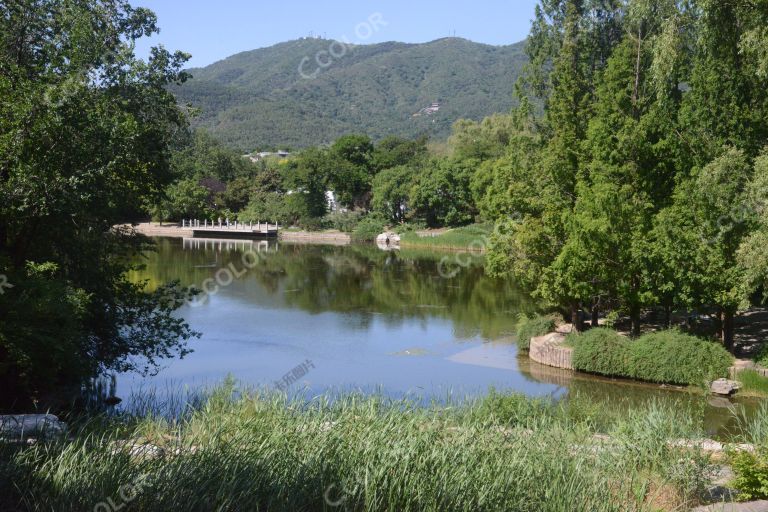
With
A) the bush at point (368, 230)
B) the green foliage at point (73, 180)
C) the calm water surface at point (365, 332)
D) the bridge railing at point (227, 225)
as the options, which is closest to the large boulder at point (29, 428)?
the green foliage at point (73, 180)

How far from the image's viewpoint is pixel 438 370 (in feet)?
63.0

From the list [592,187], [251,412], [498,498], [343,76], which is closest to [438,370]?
[592,187]

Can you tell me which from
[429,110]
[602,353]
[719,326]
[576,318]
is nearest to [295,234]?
[576,318]

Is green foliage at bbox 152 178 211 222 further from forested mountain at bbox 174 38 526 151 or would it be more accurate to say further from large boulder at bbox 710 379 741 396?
forested mountain at bbox 174 38 526 151

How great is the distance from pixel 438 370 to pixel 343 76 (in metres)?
176

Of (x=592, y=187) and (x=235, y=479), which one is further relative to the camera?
(x=592, y=187)

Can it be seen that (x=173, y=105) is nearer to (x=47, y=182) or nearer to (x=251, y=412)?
(x=47, y=182)

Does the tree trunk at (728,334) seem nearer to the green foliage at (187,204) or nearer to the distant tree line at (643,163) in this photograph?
the distant tree line at (643,163)

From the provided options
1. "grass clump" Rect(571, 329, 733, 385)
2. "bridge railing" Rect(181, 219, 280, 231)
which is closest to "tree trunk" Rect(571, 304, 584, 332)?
"grass clump" Rect(571, 329, 733, 385)

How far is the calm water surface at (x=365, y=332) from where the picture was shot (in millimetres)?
17250

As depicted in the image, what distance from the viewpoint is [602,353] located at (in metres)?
18.5

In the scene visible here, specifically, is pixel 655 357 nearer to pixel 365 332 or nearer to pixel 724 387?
pixel 724 387

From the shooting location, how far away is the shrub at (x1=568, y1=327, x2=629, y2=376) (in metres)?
18.2

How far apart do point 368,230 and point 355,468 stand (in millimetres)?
54800
